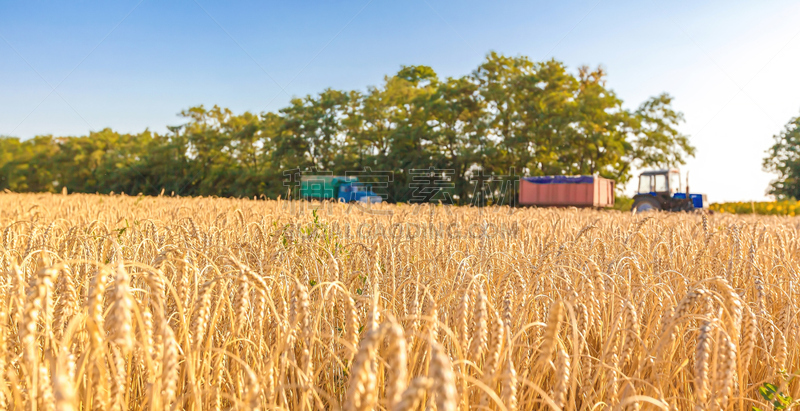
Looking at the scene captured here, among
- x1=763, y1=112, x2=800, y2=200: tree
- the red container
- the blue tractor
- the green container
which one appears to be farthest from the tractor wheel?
x1=763, y1=112, x2=800, y2=200: tree

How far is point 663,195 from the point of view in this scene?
16.5m

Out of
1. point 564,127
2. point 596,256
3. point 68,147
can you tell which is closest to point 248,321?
point 596,256

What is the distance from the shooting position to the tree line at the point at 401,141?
27.5 meters

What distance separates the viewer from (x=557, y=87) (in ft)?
92.3

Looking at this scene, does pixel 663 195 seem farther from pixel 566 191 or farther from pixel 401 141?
pixel 401 141

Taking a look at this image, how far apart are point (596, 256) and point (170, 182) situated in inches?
1617

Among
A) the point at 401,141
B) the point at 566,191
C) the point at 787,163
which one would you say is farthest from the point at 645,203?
the point at 787,163

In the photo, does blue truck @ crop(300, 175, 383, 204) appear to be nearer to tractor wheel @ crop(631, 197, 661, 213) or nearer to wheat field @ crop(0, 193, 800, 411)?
tractor wheel @ crop(631, 197, 661, 213)

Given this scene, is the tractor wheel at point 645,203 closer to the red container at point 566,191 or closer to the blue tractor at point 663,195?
the blue tractor at point 663,195

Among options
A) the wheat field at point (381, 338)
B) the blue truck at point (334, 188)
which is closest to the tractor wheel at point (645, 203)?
the wheat field at point (381, 338)

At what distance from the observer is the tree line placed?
27.5 meters

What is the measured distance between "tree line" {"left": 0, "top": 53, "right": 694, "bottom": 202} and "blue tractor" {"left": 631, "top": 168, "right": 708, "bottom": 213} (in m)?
9.45

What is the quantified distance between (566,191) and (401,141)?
11837 mm

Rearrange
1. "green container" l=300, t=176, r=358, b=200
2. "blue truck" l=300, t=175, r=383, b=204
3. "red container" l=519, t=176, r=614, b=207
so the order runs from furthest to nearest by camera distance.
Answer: "green container" l=300, t=176, r=358, b=200
"blue truck" l=300, t=175, r=383, b=204
"red container" l=519, t=176, r=614, b=207
